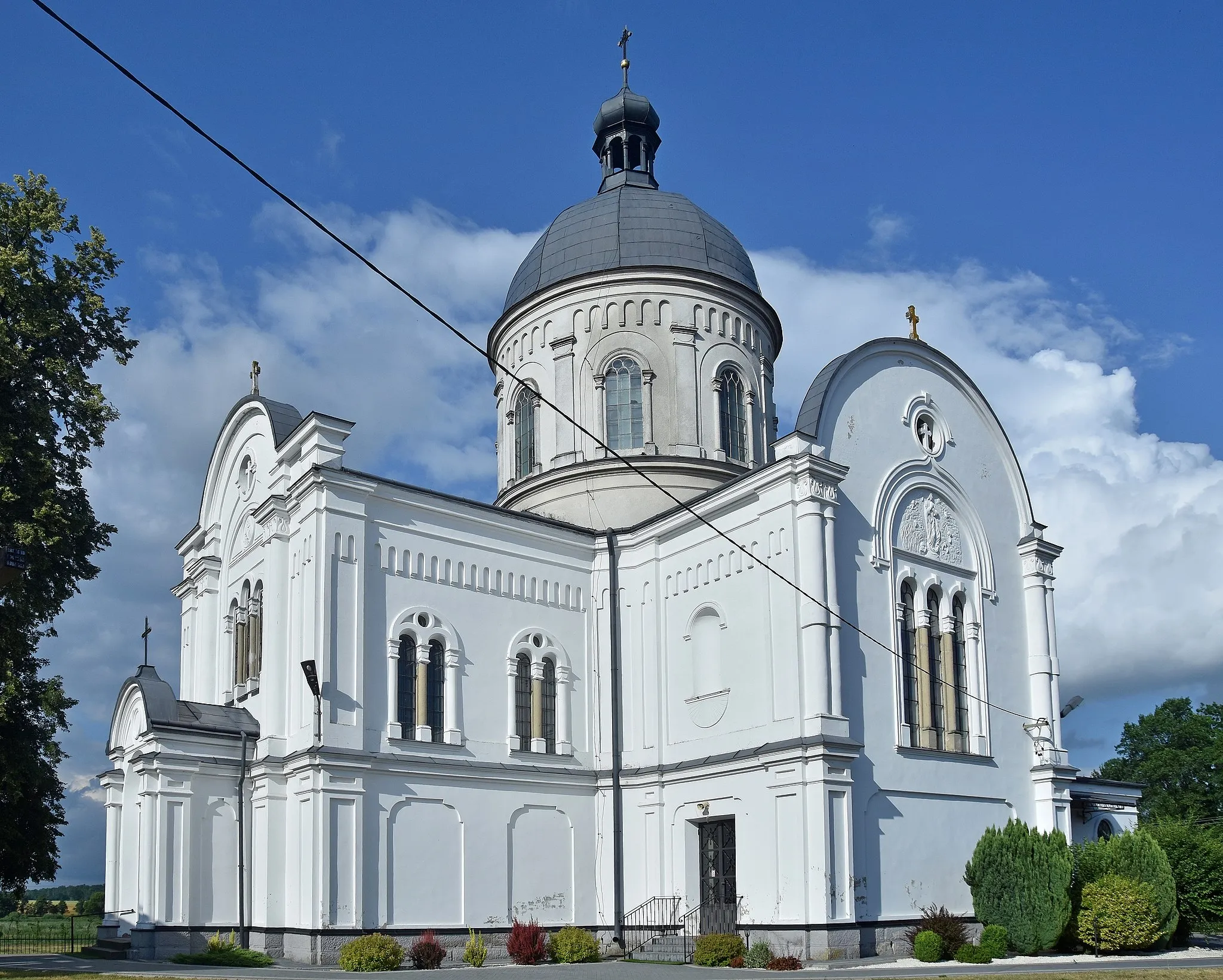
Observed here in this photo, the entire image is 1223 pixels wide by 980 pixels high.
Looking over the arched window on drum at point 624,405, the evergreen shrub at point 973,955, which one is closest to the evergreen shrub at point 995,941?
the evergreen shrub at point 973,955

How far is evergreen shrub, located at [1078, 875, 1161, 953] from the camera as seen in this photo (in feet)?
76.2

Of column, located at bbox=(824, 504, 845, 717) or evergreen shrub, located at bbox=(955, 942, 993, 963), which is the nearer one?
evergreen shrub, located at bbox=(955, 942, 993, 963)

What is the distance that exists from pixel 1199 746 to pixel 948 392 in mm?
39185

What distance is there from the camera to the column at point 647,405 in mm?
31875

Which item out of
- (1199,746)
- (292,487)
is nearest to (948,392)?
(292,487)

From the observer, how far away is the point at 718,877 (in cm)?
2528

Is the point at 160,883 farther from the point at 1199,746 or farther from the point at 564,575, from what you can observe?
the point at 1199,746

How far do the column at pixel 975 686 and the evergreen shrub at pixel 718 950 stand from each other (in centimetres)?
741

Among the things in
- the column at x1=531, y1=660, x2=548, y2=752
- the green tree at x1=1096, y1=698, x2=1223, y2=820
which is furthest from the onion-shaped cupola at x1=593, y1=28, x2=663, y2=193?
the green tree at x1=1096, y1=698, x2=1223, y2=820

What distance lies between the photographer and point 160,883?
2406cm

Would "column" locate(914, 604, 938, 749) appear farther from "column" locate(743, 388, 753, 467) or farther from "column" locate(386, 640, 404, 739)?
"column" locate(386, 640, 404, 739)

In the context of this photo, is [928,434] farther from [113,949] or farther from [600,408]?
[113,949]

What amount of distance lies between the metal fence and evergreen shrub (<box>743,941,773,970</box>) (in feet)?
55.9

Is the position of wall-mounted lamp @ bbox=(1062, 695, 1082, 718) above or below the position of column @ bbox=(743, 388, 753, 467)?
below
